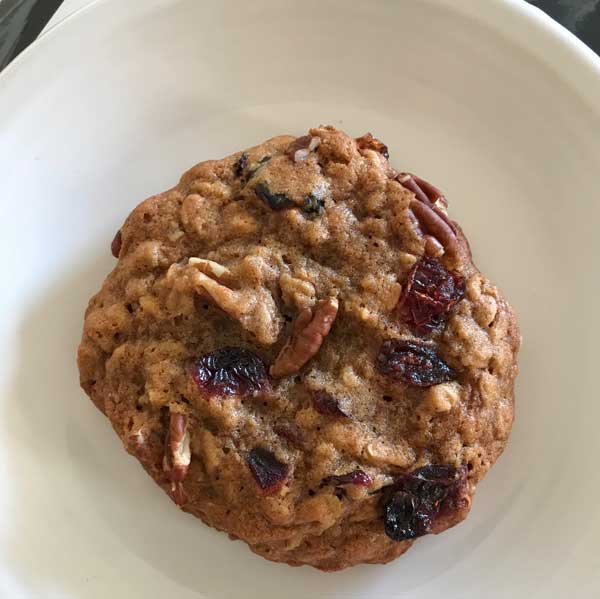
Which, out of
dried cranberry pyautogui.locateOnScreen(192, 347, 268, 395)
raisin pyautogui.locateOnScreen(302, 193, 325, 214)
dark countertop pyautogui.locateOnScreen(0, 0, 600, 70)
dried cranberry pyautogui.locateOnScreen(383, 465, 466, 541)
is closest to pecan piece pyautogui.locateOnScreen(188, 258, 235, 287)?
dried cranberry pyautogui.locateOnScreen(192, 347, 268, 395)

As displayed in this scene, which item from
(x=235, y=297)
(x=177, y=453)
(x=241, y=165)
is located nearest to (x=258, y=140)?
(x=241, y=165)

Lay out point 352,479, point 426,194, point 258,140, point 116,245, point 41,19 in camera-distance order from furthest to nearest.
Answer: point 41,19 → point 258,140 → point 116,245 → point 426,194 → point 352,479

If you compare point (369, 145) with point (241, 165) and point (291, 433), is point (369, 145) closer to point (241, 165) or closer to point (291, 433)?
point (241, 165)

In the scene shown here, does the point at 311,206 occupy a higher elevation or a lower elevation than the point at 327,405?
higher

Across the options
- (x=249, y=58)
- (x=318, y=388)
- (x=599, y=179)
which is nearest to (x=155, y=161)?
(x=249, y=58)

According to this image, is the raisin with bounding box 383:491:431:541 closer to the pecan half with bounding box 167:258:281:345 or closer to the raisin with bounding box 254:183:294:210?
the pecan half with bounding box 167:258:281:345
